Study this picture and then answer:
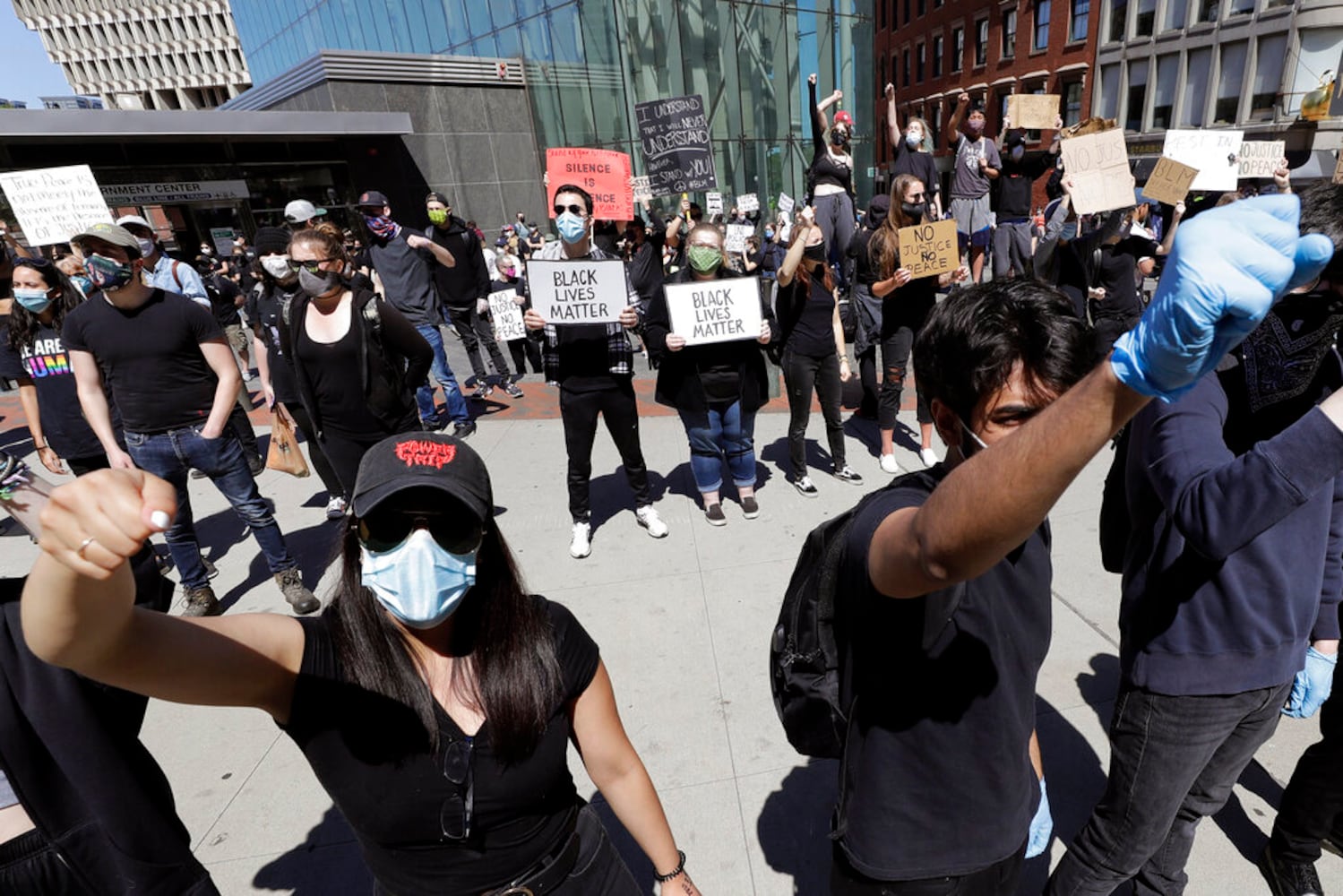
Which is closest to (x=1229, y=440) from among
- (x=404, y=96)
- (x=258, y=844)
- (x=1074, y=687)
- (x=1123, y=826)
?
(x=1123, y=826)

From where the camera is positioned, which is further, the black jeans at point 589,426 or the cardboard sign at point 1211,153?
the cardboard sign at point 1211,153

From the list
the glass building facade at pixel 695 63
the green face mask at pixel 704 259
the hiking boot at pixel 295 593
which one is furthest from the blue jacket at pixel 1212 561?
the glass building facade at pixel 695 63

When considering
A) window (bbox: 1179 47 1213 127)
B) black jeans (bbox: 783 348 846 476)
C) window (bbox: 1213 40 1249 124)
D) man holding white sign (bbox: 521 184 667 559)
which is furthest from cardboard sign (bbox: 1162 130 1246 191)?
window (bbox: 1179 47 1213 127)

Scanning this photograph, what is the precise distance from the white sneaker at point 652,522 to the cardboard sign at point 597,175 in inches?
120

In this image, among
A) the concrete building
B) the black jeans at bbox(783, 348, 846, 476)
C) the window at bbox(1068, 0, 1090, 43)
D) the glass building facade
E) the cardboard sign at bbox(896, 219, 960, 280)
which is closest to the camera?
the cardboard sign at bbox(896, 219, 960, 280)

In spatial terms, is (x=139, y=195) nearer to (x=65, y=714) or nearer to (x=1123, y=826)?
(x=65, y=714)

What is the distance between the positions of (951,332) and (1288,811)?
214 cm

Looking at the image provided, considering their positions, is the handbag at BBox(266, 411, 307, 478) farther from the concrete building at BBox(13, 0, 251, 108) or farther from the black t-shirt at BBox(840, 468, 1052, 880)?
the concrete building at BBox(13, 0, 251, 108)

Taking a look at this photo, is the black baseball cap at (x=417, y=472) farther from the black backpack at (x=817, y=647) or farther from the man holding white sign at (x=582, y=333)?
the man holding white sign at (x=582, y=333)

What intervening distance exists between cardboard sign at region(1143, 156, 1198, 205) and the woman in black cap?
18.6 feet

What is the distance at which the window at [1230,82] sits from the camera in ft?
72.7

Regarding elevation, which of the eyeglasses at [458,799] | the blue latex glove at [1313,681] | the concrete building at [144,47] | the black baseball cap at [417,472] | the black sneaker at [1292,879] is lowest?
the black sneaker at [1292,879]

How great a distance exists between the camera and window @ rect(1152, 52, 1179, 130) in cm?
2436

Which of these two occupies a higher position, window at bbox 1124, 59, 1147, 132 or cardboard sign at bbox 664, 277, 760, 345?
window at bbox 1124, 59, 1147, 132
